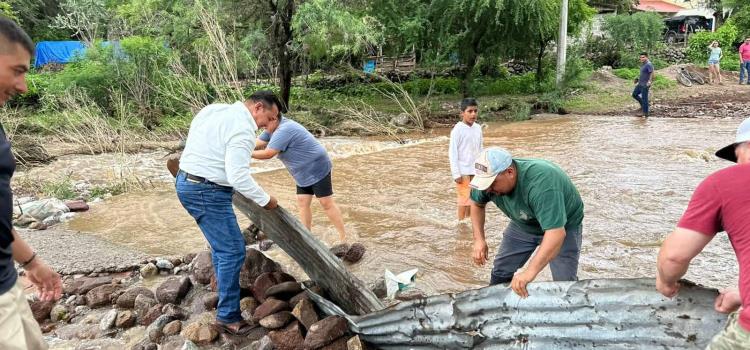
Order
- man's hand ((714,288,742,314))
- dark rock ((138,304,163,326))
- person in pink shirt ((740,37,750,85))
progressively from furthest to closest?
person in pink shirt ((740,37,750,85))
dark rock ((138,304,163,326))
man's hand ((714,288,742,314))

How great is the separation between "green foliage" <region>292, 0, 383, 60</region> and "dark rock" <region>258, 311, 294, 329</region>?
10.6 metres

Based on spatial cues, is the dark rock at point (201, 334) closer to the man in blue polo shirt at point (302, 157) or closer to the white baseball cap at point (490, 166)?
the man in blue polo shirt at point (302, 157)

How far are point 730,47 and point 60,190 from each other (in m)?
26.9

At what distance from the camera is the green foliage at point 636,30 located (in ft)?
84.2

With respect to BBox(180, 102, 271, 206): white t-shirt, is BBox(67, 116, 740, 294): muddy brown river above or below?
below

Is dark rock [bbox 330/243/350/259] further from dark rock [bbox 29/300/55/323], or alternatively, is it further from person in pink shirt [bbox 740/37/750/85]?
person in pink shirt [bbox 740/37/750/85]

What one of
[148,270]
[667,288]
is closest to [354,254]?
[148,270]

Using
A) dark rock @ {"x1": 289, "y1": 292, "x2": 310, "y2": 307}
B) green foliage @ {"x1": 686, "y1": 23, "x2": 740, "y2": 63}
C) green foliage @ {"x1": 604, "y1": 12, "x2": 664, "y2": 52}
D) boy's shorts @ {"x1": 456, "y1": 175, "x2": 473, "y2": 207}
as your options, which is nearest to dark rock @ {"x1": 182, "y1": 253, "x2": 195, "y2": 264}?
dark rock @ {"x1": 289, "y1": 292, "x2": 310, "y2": 307}

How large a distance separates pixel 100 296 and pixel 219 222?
1622 millimetres

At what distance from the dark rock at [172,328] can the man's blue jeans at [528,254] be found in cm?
226

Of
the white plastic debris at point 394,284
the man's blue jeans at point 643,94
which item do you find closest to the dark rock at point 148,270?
the white plastic debris at point 394,284

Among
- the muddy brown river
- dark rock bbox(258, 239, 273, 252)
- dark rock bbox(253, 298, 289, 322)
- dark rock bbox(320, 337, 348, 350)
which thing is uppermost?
dark rock bbox(253, 298, 289, 322)

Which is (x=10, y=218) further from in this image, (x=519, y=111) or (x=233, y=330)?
(x=519, y=111)

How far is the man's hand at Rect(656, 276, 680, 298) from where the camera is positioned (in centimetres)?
213
